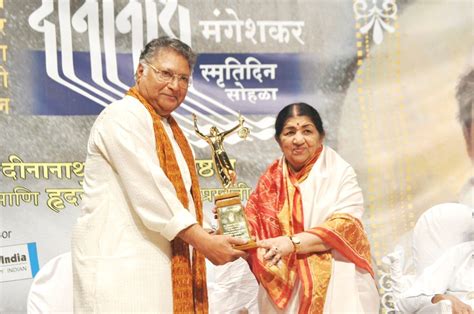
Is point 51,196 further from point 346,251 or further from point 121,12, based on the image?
point 346,251

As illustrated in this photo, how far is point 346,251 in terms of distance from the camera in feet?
11.2

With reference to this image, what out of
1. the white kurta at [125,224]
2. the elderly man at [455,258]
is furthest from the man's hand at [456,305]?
the white kurta at [125,224]

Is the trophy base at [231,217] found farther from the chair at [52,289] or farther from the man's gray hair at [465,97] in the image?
the man's gray hair at [465,97]

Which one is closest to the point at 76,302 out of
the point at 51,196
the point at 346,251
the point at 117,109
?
the point at 117,109

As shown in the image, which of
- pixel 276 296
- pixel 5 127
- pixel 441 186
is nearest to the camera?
pixel 276 296

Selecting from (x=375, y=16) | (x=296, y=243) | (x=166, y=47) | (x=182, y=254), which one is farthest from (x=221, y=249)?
(x=375, y=16)

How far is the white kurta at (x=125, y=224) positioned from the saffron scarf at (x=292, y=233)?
2.23 feet

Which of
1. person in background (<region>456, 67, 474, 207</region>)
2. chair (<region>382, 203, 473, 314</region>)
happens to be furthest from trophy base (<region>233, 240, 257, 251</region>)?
person in background (<region>456, 67, 474, 207</region>)

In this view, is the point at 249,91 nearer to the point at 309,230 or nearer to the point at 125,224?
the point at 309,230

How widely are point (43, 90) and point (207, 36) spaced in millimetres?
1012

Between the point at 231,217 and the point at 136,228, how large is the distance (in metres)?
0.38

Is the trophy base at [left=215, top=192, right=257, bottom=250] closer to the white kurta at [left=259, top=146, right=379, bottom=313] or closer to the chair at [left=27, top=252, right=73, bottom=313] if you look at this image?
the white kurta at [left=259, top=146, right=379, bottom=313]

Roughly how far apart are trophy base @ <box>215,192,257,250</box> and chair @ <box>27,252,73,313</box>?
5.12 feet

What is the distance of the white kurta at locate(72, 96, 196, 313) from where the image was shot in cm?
270
